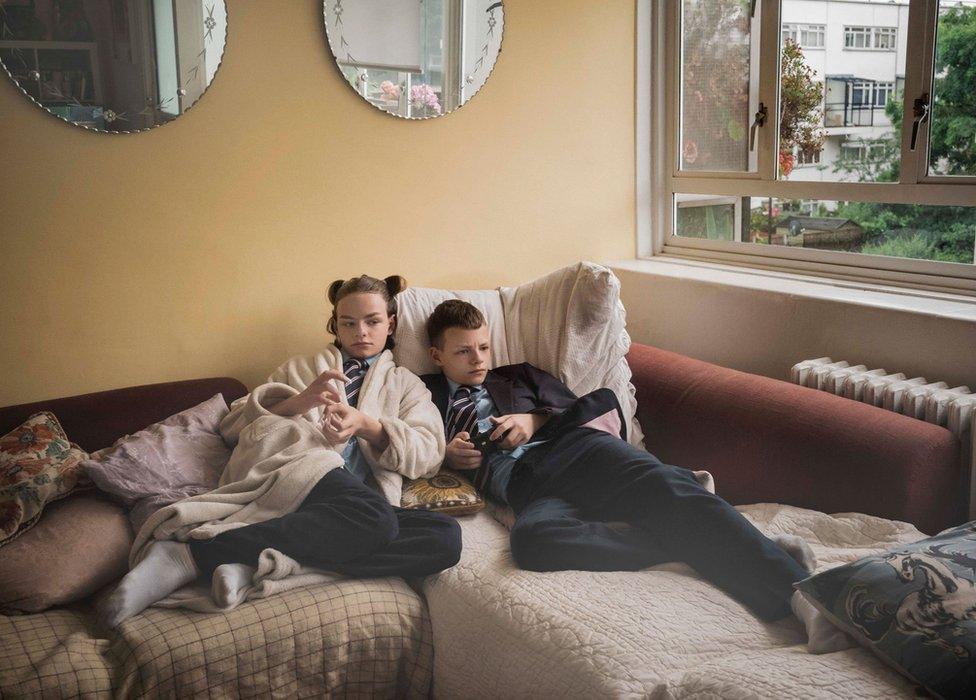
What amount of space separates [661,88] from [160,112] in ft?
5.89

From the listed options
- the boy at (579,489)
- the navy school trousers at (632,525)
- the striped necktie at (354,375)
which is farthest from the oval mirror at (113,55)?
the navy school trousers at (632,525)

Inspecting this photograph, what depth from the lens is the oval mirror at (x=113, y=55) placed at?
226 centimetres

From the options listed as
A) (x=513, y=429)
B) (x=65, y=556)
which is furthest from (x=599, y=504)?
(x=65, y=556)

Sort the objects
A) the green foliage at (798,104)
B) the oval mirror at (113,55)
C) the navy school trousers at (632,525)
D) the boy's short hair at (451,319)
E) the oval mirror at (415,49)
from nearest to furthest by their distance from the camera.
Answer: the navy school trousers at (632,525)
the oval mirror at (113,55)
the boy's short hair at (451,319)
the oval mirror at (415,49)
the green foliage at (798,104)

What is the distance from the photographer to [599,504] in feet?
6.88

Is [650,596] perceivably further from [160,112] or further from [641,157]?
[641,157]

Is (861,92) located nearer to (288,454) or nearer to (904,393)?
(904,393)

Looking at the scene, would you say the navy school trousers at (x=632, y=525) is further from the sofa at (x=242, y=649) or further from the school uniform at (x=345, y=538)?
the sofa at (x=242, y=649)

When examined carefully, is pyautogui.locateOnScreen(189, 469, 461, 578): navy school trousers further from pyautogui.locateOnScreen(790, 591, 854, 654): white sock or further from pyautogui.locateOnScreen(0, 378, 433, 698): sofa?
pyautogui.locateOnScreen(790, 591, 854, 654): white sock

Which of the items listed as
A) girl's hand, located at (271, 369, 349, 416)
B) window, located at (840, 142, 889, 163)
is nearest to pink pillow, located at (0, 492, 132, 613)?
girl's hand, located at (271, 369, 349, 416)

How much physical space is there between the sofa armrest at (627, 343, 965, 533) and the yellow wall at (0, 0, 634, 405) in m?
0.83

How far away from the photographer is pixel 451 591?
190cm

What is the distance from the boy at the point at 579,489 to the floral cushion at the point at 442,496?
6 cm

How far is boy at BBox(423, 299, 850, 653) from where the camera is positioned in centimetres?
176
